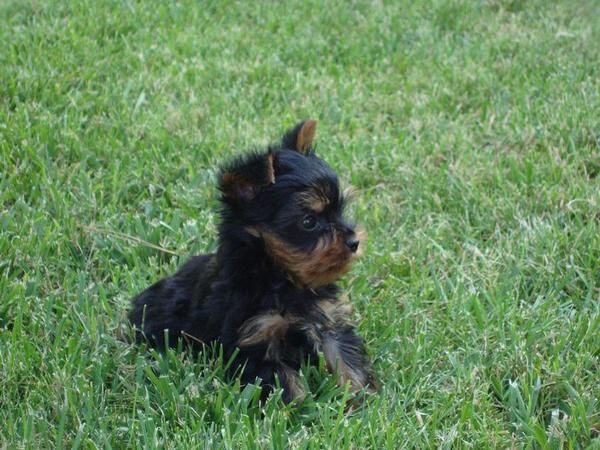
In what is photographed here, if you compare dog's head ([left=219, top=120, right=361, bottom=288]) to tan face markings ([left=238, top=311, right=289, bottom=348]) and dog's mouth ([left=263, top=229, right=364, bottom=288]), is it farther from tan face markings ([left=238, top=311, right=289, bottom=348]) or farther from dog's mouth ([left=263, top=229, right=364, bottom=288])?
tan face markings ([left=238, top=311, right=289, bottom=348])

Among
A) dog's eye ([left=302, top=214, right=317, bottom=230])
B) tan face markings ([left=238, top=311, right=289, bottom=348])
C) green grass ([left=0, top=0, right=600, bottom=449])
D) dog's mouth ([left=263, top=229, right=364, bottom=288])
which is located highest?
dog's eye ([left=302, top=214, right=317, bottom=230])

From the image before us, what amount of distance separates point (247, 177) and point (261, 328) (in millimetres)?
693

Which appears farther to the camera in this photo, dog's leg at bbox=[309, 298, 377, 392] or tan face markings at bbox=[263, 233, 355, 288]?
dog's leg at bbox=[309, 298, 377, 392]

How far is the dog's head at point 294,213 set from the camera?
163 inches

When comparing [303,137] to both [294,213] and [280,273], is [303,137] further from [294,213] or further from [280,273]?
[280,273]

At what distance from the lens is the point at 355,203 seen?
6273 millimetres

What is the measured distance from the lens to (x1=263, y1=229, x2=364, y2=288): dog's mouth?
162 inches

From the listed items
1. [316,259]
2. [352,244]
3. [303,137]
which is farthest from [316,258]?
[303,137]

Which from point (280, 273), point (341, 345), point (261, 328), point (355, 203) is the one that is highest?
point (280, 273)

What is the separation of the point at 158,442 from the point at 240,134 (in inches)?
145

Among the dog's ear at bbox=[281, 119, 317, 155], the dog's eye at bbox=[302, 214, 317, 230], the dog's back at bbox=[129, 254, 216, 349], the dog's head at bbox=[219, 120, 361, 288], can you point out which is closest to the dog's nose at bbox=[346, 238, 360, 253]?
the dog's head at bbox=[219, 120, 361, 288]

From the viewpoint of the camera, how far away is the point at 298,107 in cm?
775

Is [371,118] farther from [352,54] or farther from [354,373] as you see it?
[354,373]

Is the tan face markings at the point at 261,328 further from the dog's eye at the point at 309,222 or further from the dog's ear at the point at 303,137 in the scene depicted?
the dog's ear at the point at 303,137
